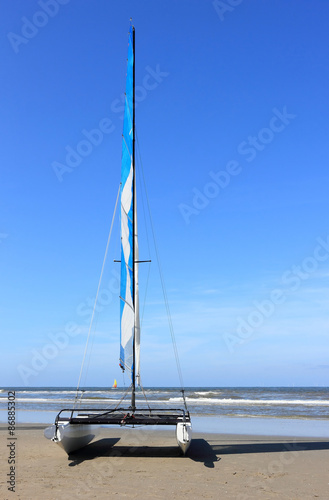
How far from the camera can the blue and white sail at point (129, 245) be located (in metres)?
10.6

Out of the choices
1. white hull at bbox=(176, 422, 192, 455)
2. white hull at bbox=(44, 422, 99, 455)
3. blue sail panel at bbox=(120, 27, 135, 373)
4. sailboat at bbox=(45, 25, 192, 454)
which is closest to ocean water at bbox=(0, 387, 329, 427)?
white hull at bbox=(44, 422, 99, 455)

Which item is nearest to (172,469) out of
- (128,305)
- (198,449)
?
(198,449)

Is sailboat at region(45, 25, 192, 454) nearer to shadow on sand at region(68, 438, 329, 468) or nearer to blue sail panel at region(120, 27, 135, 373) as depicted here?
blue sail panel at region(120, 27, 135, 373)

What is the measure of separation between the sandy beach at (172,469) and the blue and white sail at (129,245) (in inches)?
90.1

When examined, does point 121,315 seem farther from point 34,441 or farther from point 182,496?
point 182,496

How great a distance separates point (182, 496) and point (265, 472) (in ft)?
7.55

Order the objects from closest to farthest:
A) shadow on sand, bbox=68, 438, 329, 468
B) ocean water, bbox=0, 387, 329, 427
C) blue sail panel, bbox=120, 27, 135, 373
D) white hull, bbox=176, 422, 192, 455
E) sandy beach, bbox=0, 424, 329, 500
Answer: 1. sandy beach, bbox=0, 424, 329, 500
2. white hull, bbox=176, 422, 192, 455
3. shadow on sand, bbox=68, 438, 329, 468
4. blue sail panel, bbox=120, 27, 135, 373
5. ocean water, bbox=0, 387, 329, 427

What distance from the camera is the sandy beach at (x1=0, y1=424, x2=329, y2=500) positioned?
6.18m

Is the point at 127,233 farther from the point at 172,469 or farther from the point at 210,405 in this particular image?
the point at 210,405

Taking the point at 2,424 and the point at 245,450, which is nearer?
the point at 245,450

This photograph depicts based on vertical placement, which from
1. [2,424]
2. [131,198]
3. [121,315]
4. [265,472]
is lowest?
[2,424]

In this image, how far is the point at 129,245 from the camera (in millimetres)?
11180

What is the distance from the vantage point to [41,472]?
750cm

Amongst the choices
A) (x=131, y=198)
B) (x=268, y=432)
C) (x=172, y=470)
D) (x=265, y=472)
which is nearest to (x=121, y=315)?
(x=131, y=198)
